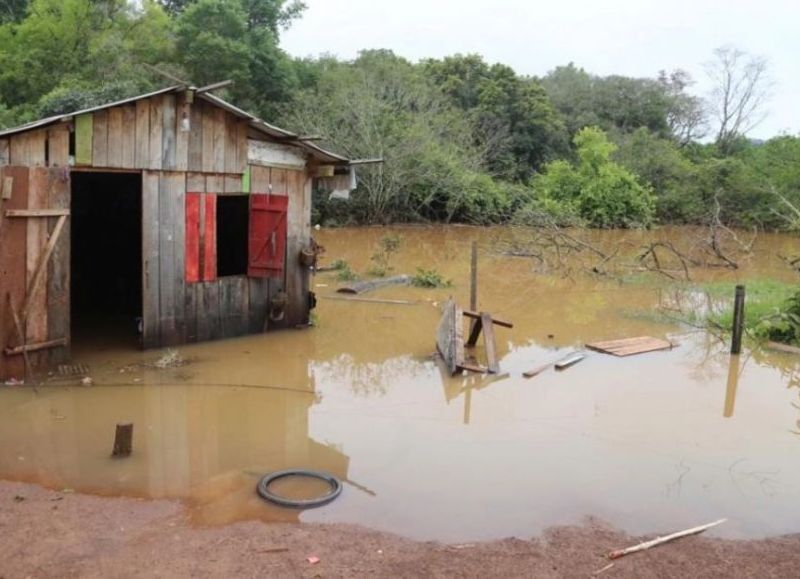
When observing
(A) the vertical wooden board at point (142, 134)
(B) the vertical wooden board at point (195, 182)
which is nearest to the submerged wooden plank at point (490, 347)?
(B) the vertical wooden board at point (195, 182)

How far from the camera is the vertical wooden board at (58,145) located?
9.16 meters

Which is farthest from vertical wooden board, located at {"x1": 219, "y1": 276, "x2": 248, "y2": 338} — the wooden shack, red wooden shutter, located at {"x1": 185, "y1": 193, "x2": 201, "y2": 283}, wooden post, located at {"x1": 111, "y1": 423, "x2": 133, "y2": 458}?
wooden post, located at {"x1": 111, "y1": 423, "x2": 133, "y2": 458}

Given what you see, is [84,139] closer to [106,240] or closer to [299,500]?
[299,500]

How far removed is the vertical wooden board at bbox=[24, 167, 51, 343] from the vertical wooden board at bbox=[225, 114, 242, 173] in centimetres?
261

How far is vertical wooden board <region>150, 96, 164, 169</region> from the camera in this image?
32.9 feet

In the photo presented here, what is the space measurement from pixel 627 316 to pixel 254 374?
8.17 metres

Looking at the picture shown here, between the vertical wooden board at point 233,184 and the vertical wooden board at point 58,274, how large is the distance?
7.66ft

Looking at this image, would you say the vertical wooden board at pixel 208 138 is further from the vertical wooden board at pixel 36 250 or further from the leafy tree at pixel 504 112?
the leafy tree at pixel 504 112

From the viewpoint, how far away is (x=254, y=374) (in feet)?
32.1

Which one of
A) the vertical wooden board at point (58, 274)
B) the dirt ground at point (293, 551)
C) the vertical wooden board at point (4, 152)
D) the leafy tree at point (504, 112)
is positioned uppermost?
the leafy tree at point (504, 112)

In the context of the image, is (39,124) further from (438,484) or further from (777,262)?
(777,262)

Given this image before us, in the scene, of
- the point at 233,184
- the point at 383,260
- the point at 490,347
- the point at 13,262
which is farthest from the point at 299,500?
the point at 383,260

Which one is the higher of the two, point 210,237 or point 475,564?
point 210,237

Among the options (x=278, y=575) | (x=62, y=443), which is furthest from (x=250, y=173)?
(x=278, y=575)
